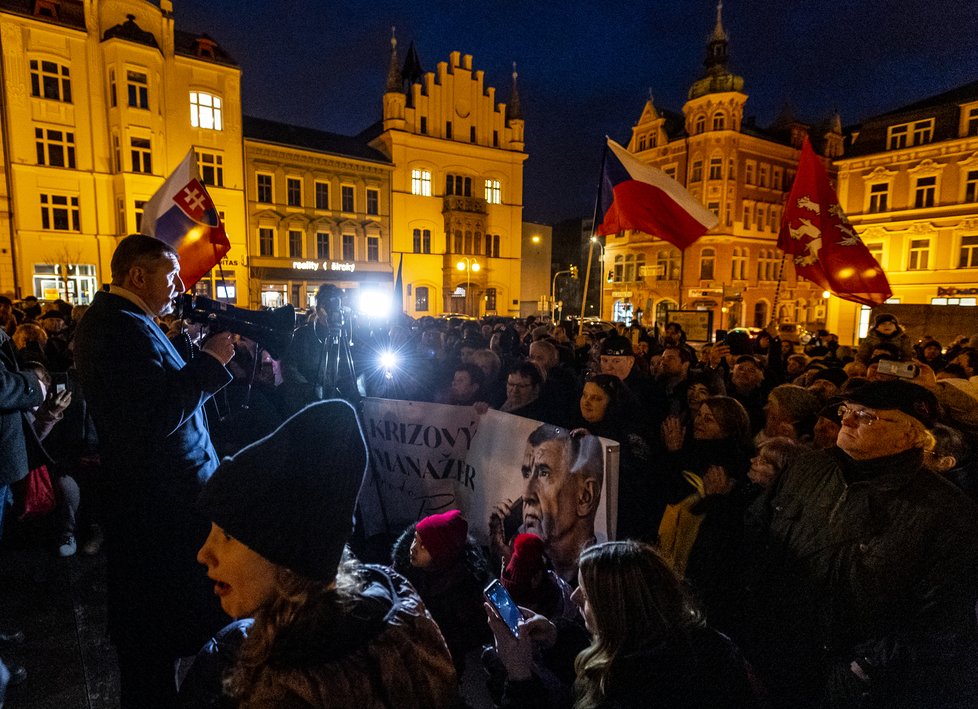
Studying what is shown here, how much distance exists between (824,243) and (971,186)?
104 ft

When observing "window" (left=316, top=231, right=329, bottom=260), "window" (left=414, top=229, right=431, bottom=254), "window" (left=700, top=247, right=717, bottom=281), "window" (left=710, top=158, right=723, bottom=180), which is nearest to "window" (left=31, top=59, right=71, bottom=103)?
"window" (left=316, top=231, right=329, bottom=260)

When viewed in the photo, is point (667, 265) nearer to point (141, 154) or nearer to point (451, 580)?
point (141, 154)

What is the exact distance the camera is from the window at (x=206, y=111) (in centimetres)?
2933

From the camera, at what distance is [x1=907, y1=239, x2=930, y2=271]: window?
31.0 m

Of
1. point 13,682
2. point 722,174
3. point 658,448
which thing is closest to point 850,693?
point 658,448

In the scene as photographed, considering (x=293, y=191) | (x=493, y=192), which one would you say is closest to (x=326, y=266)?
(x=293, y=191)

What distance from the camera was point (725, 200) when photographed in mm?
37812

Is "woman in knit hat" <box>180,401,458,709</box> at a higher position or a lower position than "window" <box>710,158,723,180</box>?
lower

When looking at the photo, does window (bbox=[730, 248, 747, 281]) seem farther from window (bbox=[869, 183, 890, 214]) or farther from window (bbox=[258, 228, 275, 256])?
window (bbox=[258, 228, 275, 256])

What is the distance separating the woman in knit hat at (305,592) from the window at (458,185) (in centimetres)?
4049

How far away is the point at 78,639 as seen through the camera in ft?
10.9

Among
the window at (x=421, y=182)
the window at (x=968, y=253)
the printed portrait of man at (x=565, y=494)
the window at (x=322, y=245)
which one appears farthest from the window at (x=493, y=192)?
the printed portrait of man at (x=565, y=494)

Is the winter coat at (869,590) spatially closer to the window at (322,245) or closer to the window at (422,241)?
the window at (322,245)

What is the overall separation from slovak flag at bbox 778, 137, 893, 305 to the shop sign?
31.3m
